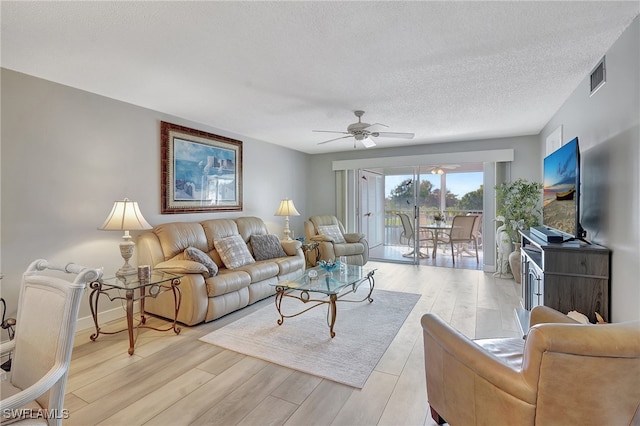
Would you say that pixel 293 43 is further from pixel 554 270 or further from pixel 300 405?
pixel 554 270

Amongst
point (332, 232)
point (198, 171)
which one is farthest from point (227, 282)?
point (332, 232)

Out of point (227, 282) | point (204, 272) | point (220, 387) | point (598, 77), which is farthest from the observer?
point (227, 282)

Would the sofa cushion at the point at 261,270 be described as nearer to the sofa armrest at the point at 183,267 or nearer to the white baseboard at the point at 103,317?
the sofa armrest at the point at 183,267

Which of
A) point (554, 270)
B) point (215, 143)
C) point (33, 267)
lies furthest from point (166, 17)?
point (554, 270)

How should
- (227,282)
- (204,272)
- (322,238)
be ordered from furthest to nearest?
(322,238) → (227,282) → (204,272)

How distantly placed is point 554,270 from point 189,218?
13.1ft

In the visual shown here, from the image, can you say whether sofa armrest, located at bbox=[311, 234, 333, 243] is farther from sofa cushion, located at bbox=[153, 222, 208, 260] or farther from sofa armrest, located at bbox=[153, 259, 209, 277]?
sofa armrest, located at bbox=[153, 259, 209, 277]

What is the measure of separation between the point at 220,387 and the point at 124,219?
1842mm

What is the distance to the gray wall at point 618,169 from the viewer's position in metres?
1.85

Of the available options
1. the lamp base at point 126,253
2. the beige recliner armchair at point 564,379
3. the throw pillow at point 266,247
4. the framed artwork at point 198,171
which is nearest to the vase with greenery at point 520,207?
the throw pillow at point 266,247

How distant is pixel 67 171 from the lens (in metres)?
2.91

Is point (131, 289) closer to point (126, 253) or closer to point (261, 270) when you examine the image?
point (126, 253)

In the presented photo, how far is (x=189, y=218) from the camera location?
415cm

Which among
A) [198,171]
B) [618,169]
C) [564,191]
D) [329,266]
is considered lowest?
[329,266]
